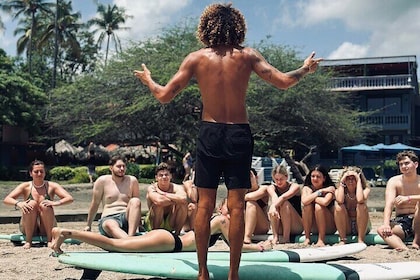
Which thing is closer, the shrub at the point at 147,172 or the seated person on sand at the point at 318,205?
the seated person on sand at the point at 318,205

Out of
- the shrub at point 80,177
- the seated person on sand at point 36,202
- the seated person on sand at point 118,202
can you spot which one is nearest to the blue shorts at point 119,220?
the seated person on sand at point 118,202

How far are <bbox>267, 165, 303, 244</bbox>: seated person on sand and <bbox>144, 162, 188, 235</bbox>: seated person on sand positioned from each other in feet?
3.72

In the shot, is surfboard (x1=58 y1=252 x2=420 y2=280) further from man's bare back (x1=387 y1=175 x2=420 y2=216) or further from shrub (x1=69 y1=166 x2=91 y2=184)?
shrub (x1=69 y1=166 x2=91 y2=184)

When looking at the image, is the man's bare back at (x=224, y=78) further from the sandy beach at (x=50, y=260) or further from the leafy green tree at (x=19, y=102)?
the leafy green tree at (x=19, y=102)

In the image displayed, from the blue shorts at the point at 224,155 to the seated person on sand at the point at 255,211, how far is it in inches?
122

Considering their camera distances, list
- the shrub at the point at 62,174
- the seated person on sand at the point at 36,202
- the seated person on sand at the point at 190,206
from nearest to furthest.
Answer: the seated person on sand at the point at 190,206, the seated person on sand at the point at 36,202, the shrub at the point at 62,174

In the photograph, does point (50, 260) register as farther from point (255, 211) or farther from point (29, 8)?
point (29, 8)

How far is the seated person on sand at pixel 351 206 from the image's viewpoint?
21.7ft

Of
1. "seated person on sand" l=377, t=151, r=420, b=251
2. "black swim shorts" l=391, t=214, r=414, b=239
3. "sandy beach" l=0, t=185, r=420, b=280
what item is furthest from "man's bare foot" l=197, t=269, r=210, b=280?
"black swim shorts" l=391, t=214, r=414, b=239

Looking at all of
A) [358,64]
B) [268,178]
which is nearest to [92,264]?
[268,178]

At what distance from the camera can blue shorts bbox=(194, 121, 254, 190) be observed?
3.76m

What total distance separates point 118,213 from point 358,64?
30247 millimetres

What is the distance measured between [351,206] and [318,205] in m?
0.41

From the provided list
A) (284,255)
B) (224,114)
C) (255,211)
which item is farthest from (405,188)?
(224,114)
